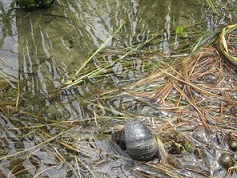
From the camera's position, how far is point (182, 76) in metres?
3.35

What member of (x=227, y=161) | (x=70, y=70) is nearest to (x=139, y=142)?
(x=227, y=161)

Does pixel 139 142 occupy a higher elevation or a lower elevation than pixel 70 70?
lower

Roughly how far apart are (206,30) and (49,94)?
6.04 feet

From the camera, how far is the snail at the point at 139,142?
2602 millimetres

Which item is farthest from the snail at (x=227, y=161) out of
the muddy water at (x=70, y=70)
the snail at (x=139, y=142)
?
the muddy water at (x=70, y=70)

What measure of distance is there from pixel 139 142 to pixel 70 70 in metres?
1.19

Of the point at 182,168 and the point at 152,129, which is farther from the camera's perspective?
the point at 152,129

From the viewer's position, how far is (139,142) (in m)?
2.60

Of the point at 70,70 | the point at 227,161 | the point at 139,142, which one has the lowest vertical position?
the point at 227,161

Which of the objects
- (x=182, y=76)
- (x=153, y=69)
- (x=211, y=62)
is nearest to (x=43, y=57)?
(x=153, y=69)

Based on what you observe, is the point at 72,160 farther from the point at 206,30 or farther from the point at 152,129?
the point at 206,30

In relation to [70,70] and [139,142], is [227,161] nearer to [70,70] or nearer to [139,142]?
[139,142]

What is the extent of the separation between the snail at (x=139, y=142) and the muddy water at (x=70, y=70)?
100mm

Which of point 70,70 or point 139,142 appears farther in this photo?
point 70,70
